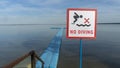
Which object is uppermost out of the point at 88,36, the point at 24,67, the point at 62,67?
the point at 88,36

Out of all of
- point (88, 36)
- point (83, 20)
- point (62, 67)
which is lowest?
point (62, 67)

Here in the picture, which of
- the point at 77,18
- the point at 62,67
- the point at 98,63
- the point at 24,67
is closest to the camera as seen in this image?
the point at 24,67

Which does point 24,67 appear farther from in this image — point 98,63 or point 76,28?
point 98,63

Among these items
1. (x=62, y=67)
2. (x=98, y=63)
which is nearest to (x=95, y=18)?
(x=62, y=67)

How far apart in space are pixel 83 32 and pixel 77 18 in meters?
0.44

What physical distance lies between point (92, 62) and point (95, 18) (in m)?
17.2

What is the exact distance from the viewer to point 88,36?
6293 millimetres

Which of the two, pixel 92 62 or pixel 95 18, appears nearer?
pixel 95 18

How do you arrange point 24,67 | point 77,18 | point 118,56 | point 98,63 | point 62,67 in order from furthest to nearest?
point 118,56 → point 98,63 → point 62,67 → point 77,18 → point 24,67

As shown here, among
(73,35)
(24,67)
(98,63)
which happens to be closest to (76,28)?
(73,35)

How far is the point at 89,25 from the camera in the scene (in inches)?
245

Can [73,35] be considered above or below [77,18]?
below

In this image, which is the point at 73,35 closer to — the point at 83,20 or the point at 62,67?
the point at 83,20

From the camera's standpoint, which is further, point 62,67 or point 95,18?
point 62,67
